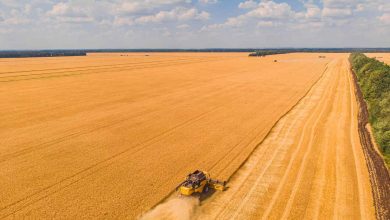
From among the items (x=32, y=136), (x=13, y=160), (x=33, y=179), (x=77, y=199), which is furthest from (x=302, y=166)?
(x=32, y=136)

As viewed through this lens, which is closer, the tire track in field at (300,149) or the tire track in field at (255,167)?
the tire track in field at (255,167)

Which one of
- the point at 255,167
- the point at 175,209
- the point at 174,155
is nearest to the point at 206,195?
the point at 175,209

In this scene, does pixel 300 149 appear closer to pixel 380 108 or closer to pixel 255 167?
pixel 255 167

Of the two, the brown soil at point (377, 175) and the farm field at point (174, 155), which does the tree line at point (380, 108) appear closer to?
the brown soil at point (377, 175)

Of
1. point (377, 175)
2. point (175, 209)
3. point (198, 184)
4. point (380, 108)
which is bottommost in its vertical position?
point (377, 175)

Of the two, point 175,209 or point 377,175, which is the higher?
point 175,209

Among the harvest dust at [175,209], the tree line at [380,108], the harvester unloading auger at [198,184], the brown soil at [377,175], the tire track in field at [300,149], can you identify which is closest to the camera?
the harvest dust at [175,209]

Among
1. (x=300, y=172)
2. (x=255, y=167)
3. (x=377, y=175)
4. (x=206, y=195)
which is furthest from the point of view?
(x=255, y=167)

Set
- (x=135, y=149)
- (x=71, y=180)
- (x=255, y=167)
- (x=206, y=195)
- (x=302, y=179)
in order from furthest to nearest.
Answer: (x=135, y=149) < (x=255, y=167) < (x=302, y=179) < (x=71, y=180) < (x=206, y=195)

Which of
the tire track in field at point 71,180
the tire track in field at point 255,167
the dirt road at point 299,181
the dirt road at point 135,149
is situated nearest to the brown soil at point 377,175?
the dirt road at point 299,181
